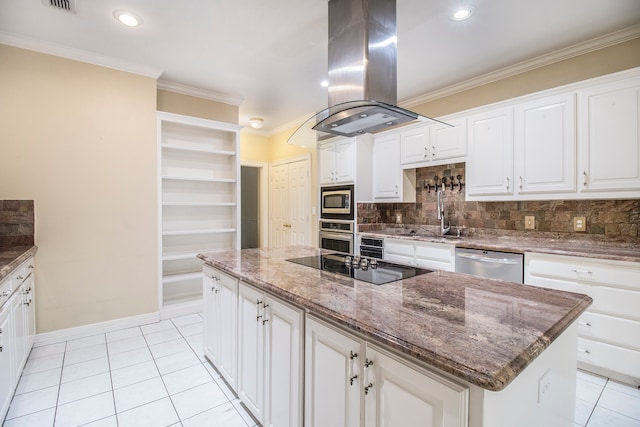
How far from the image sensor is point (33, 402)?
77.9 inches

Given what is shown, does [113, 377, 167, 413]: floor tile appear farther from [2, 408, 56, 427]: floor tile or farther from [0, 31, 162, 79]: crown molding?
[0, 31, 162, 79]: crown molding

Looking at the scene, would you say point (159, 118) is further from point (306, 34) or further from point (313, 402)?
point (313, 402)

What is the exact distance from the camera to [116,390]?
83.7 inches

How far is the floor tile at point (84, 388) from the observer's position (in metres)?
2.04

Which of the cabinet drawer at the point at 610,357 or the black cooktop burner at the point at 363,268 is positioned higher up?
the black cooktop burner at the point at 363,268

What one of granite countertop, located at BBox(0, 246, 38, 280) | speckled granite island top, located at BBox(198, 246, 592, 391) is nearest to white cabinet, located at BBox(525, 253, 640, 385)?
speckled granite island top, located at BBox(198, 246, 592, 391)

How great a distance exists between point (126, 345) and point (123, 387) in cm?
78

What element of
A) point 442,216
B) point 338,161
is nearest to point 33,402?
point 338,161

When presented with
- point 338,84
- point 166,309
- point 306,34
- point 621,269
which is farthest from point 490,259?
point 166,309

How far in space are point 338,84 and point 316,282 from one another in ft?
4.41

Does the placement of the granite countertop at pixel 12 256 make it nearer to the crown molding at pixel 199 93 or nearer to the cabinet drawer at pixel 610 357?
the crown molding at pixel 199 93

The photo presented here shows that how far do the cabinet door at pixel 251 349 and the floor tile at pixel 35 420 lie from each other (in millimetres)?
1133

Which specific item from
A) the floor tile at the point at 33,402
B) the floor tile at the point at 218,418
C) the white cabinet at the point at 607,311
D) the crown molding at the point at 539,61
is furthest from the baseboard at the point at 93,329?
the crown molding at the point at 539,61

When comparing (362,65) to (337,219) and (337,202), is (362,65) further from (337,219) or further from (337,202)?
(337,219)
